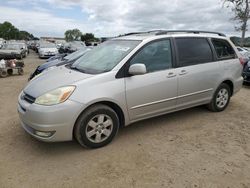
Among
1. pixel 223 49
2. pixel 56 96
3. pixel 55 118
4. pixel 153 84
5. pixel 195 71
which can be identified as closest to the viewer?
pixel 55 118

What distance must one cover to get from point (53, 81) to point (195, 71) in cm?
259

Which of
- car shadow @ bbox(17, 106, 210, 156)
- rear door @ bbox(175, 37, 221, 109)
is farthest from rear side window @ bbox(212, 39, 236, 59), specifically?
car shadow @ bbox(17, 106, 210, 156)

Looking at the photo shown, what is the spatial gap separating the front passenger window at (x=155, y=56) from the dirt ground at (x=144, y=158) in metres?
1.15

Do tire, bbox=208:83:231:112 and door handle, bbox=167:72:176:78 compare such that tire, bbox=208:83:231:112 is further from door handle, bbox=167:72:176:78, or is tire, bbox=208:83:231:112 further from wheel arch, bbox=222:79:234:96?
door handle, bbox=167:72:176:78

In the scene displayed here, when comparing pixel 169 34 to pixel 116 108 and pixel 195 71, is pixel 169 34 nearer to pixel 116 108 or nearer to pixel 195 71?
pixel 195 71

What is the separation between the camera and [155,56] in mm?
4539

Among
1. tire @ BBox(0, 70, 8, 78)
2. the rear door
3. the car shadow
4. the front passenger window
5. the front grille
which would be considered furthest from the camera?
tire @ BBox(0, 70, 8, 78)

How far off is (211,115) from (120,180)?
3.07 meters

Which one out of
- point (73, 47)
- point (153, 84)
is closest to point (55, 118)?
point (153, 84)

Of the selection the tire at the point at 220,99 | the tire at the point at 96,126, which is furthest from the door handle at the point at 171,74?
the tire at the point at 220,99

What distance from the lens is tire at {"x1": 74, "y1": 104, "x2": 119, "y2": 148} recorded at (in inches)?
150

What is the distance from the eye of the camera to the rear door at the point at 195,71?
4.81m

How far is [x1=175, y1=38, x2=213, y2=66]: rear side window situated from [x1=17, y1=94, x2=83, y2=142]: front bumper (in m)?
2.20

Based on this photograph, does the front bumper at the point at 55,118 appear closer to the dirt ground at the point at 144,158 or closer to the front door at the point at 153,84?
the dirt ground at the point at 144,158
